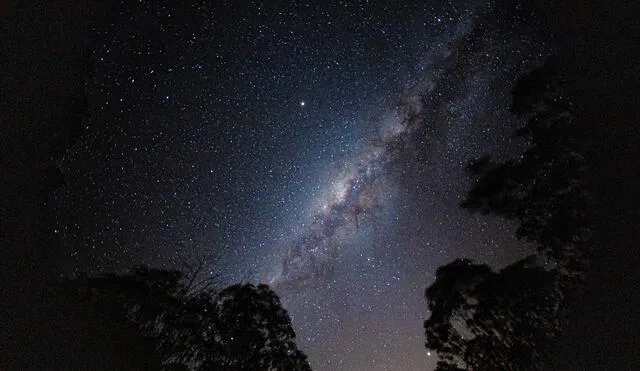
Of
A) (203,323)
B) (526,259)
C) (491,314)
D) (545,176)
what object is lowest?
(491,314)

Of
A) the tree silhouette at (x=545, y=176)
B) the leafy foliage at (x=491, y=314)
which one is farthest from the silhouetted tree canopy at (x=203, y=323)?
the tree silhouette at (x=545, y=176)

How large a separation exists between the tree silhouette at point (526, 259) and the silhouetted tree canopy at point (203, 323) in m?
2.64

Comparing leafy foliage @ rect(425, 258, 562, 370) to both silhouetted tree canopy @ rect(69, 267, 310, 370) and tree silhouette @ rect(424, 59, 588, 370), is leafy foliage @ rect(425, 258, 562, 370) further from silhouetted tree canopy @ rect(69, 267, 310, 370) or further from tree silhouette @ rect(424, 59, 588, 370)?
silhouetted tree canopy @ rect(69, 267, 310, 370)

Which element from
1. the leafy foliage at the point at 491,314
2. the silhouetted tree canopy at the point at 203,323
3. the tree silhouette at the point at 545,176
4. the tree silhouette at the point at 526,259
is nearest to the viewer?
the tree silhouette at the point at 545,176

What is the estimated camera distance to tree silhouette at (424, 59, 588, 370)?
4.60m

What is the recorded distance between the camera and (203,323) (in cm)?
707

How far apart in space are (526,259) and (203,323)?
506cm

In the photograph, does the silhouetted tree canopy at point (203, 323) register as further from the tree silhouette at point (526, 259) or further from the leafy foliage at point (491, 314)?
the tree silhouette at point (526, 259)

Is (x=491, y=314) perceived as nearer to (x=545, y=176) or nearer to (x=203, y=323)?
(x=545, y=176)

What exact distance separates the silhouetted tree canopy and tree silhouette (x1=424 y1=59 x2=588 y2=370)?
264cm

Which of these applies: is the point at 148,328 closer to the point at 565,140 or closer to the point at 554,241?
the point at 554,241

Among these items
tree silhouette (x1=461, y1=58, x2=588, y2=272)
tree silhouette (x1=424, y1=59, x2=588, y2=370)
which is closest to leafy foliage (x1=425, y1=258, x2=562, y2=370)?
tree silhouette (x1=424, y1=59, x2=588, y2=370)

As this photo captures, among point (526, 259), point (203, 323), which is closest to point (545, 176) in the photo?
point (526, 259)

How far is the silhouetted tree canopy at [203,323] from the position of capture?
5930mm
